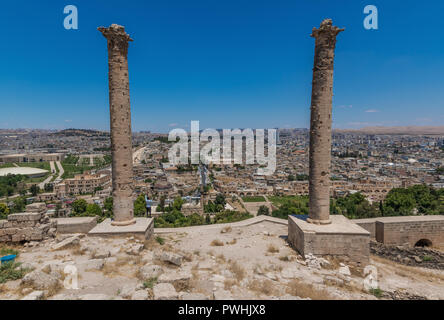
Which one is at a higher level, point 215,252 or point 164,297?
point 164,297

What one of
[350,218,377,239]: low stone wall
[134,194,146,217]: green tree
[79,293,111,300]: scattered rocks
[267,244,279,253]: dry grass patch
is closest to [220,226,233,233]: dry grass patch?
[267,244,279,253]: dry grass patch

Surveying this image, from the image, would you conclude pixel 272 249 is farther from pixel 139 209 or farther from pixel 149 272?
pixel 139 209

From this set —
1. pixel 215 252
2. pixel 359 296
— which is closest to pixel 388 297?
pixel 359 296

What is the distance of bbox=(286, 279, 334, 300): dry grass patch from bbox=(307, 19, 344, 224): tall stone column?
123 inches

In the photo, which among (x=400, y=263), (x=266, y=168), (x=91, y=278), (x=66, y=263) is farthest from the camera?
(x=266, y=168)

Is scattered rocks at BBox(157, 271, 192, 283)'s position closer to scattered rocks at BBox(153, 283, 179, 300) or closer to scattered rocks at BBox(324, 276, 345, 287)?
scattered rocks at BBox(153, 283, 179, 300)

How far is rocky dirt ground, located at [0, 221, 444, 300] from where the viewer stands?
489 centimetres

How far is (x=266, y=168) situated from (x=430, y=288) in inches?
3527

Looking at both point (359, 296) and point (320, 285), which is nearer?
point (359, 296)

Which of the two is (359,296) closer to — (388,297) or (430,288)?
(388,297)

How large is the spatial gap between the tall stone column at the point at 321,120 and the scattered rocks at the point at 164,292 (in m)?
5.38

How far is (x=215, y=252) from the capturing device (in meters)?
8.10

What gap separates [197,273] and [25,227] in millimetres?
5650

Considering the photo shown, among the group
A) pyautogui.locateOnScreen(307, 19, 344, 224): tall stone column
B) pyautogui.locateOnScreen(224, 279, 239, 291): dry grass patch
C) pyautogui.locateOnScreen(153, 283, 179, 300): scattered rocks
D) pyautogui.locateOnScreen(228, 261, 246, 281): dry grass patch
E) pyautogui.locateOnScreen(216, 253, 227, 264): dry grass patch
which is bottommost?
pyautogui.locateOnScreen(216, 253, 227, 264): dry grass patch
